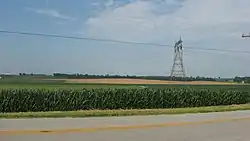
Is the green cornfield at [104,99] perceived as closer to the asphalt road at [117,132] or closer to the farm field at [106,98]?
the farm field at [106,98]

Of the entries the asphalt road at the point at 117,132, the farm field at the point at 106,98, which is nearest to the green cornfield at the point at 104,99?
the farm field at the point at 106,98

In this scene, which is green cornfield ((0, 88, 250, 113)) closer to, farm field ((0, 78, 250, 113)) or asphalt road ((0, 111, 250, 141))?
farm field ((0, 78, 250, 113))

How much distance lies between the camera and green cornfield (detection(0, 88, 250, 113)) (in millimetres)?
25039

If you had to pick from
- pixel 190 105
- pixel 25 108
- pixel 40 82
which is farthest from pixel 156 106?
pixel 40 82

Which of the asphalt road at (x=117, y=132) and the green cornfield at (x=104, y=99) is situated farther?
the green cornfield at (x=104, y=99)

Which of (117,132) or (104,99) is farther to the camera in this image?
(104,99)

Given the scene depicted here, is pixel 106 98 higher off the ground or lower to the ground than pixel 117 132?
higher

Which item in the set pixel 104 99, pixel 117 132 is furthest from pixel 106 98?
pixel 117 132

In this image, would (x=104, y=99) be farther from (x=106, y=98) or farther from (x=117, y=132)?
(x=117, y=132)

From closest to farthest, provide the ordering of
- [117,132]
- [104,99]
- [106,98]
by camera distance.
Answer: [117,132] < [104,99] < [106,98]

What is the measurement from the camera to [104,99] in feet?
91.3

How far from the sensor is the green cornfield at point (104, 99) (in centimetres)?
2504

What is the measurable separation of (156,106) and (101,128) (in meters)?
17.8

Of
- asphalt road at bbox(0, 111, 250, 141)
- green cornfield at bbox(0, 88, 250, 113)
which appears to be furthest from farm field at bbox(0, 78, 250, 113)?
asphalt road at bbox(0, 111, 250, 141)
